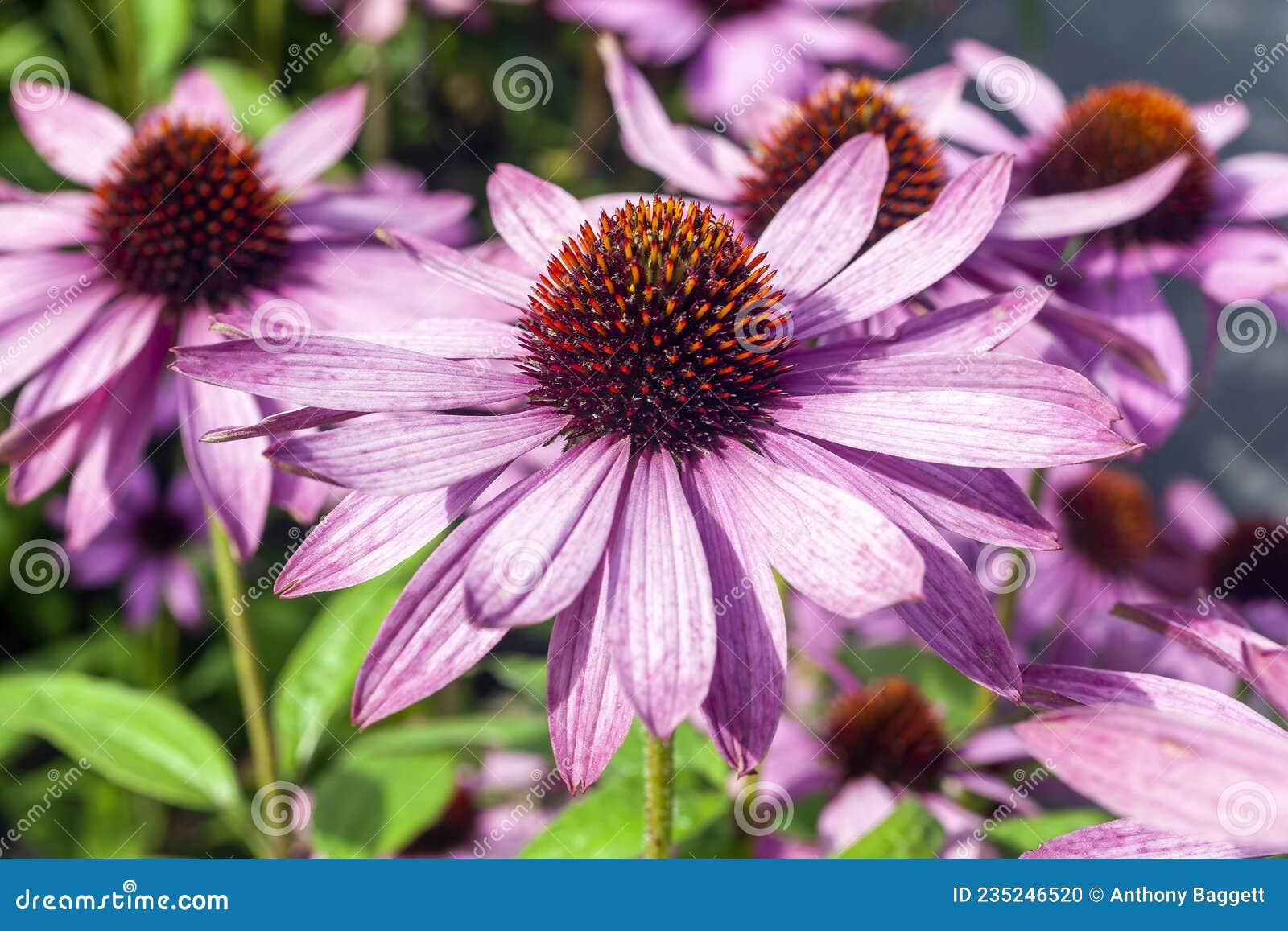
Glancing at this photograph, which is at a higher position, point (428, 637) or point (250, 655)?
point (250, 655)

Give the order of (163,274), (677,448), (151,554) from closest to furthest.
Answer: (677,448), (163,274), (151,554)

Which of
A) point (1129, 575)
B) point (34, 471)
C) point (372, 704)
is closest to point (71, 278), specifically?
point (34, 471)

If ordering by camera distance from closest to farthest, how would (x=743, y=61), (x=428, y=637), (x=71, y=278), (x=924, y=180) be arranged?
1. (x=428, y=637)
2. (x=924, y=180)
3. (x=71, y=278)
4. (x=743, y=61)

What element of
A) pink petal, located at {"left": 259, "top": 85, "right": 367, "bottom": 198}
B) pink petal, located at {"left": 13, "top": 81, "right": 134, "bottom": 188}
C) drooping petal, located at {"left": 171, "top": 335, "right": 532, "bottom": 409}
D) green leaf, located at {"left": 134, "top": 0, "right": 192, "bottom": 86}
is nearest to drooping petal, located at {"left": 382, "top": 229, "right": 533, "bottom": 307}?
drooping petal, located at {"left": 171, "top": 335, "right": 532, "bottom": 409}

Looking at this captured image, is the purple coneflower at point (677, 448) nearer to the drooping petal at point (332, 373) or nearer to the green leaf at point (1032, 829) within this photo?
the drooping petal at point (332, 373)

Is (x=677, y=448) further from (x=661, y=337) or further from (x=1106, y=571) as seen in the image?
(x=1106, y=571)

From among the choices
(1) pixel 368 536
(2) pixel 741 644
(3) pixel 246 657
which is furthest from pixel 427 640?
(3) pixel 246 657

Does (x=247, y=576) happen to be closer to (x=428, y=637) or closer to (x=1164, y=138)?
(x=428, y=637)

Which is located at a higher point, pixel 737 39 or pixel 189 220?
pixel 737 39
